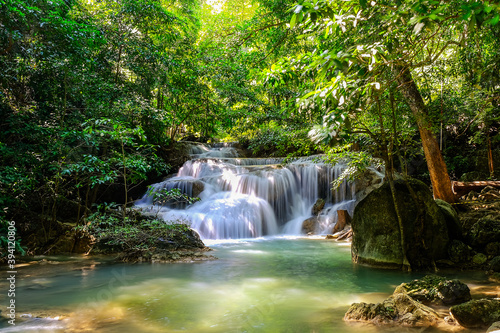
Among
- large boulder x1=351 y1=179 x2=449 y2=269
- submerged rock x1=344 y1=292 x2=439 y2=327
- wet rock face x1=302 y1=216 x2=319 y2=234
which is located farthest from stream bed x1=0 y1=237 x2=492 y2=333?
wet rock face x1=302 y1=216 x2=319 y2=234

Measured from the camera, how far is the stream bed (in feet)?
10.9

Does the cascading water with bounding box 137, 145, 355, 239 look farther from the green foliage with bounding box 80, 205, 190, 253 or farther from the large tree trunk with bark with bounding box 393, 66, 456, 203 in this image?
the large tree trunk with bark with bounding box 393, 66, 456, 203

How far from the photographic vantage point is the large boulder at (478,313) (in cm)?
294

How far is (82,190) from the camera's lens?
1129 cm

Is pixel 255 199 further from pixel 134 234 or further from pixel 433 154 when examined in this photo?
pixel 433 154

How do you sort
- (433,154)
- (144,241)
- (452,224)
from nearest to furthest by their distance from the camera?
(452,224), (144,241), (433,154)

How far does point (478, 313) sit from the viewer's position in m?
2.98

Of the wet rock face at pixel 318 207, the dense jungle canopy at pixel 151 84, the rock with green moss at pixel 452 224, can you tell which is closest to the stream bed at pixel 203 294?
the rock with green moss at pixel 452 224

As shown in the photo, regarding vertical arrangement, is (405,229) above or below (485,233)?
above

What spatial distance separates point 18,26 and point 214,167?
11.0 metres

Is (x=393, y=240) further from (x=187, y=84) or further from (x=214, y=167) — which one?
(x=214, y=167)

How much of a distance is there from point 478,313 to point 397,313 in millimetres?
716

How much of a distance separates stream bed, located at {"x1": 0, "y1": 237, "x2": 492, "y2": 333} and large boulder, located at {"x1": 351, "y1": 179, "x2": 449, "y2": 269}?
0.38 m

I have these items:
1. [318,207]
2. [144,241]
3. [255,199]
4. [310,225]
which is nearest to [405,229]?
[144,241]
